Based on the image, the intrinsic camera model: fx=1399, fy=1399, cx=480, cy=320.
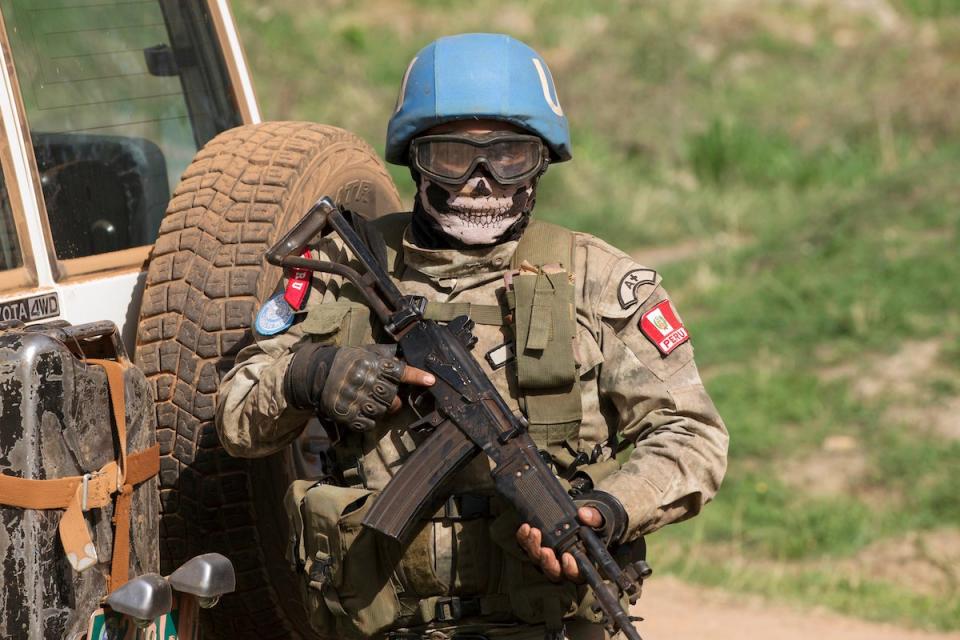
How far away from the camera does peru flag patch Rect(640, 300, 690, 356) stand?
2998mm

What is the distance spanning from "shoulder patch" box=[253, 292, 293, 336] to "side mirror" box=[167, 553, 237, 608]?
57 centimetres

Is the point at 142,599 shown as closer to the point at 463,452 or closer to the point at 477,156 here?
the point at 463,452

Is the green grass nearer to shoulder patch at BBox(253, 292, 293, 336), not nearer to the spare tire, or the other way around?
the spare tire

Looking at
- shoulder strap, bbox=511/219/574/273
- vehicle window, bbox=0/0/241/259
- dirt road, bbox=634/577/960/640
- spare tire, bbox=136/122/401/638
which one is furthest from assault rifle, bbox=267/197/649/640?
dirt road, bbox=634/577/960/640

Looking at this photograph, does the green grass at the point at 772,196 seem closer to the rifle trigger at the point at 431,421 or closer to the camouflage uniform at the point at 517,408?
the camouflage uniform at the point at 517,408

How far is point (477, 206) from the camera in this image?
3035mm

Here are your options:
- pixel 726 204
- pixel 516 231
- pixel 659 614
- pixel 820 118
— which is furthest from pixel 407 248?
pixel 820 118

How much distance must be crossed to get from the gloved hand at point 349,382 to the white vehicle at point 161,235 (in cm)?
37

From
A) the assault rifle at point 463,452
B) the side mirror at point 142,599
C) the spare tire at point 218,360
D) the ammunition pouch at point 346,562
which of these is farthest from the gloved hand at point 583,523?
the spare tire at point 218,360

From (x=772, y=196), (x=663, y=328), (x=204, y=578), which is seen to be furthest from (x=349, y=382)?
(x=772, y=196)

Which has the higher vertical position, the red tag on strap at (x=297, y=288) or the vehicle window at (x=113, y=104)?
the vehicle window at (x=113, y=104)

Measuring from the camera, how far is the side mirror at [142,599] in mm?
2568

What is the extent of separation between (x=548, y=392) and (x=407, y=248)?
477 millimetres

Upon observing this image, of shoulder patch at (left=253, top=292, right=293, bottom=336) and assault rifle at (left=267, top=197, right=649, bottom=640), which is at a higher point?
shoulder patch at (left=253, top=292, right=293, bottom=336)
